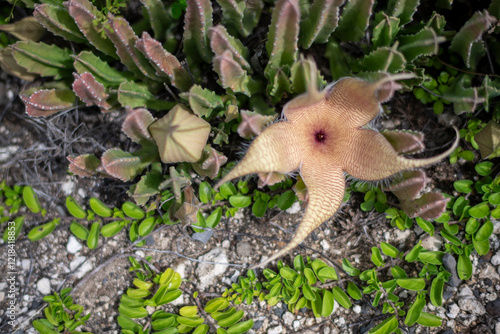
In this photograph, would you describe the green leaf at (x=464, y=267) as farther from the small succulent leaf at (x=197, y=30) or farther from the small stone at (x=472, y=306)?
the small succulent leaf at (x=197, y=30)

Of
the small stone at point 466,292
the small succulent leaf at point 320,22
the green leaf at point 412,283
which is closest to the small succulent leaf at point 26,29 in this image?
the small succulent leaf at point 320,22

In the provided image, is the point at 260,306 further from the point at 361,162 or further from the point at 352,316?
the point at 361,162

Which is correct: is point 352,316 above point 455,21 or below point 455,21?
below

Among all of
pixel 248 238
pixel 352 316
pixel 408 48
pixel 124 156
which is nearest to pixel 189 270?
pixel 248 238

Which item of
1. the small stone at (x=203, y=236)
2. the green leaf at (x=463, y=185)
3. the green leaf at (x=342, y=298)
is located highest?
the green leaf at (x=463, y=185)

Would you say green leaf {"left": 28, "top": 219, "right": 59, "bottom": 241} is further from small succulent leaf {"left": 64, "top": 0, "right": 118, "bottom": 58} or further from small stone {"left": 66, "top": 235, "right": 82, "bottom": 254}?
small succulent leaf {"left": 64, "top": 0, "right": 118, "bottom": 58}
